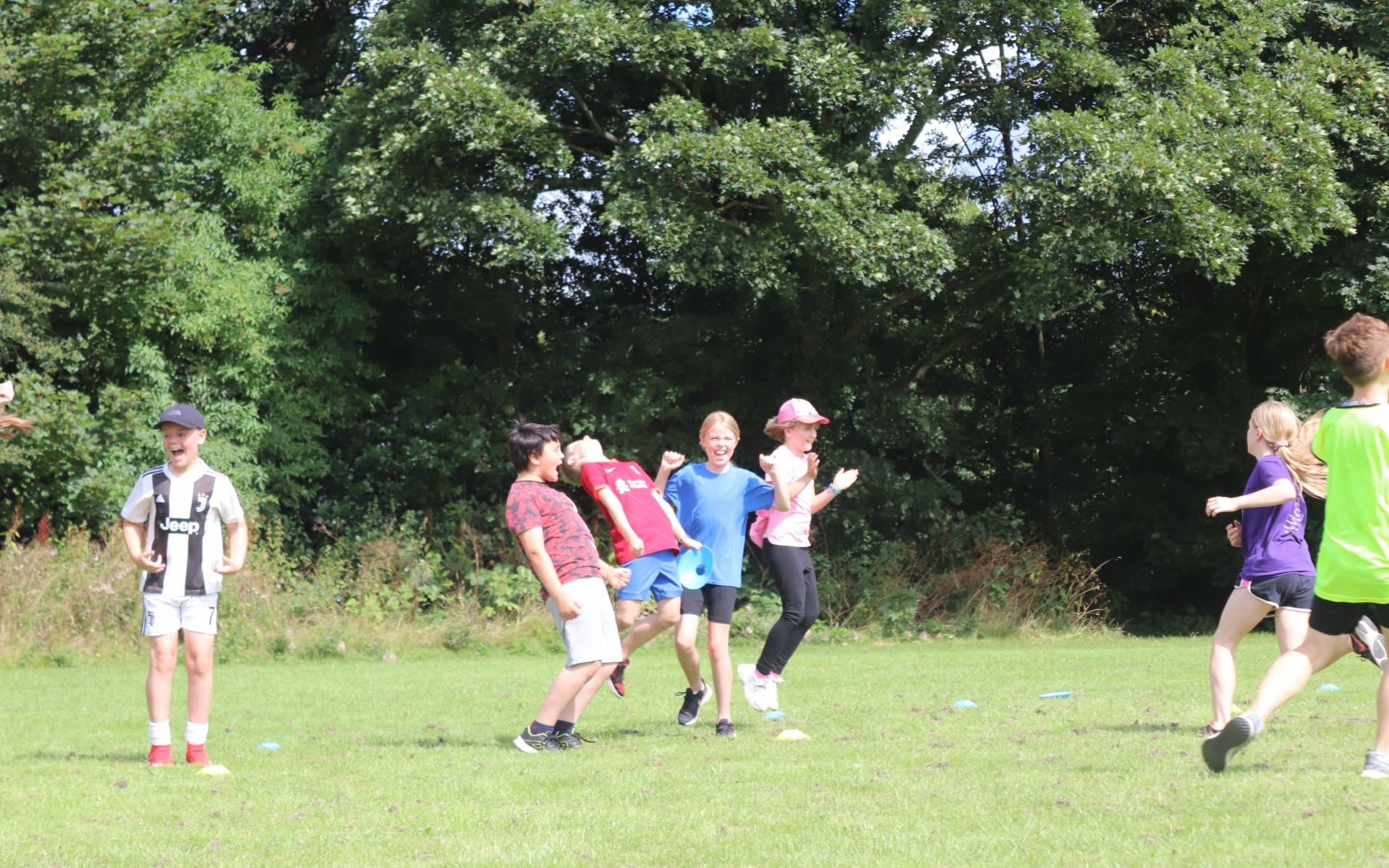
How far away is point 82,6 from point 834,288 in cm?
1096

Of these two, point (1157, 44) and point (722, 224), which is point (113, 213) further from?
point (1157, 44)

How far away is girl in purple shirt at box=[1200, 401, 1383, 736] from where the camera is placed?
7320 millimetres

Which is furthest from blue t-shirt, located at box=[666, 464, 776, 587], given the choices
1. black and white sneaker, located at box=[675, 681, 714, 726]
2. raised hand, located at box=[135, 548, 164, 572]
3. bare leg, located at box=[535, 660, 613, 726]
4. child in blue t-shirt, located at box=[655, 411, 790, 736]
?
raised hand, located at box=[135, 548, 164, 572]

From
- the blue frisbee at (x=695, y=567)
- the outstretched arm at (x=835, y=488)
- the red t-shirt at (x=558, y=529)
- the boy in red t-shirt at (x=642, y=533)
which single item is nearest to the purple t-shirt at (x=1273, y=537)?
the outstretched arm at (x=835, y=488)

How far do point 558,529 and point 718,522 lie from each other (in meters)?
1.23

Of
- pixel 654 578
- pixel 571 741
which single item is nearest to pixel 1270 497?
pixel 654 578

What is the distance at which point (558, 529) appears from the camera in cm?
757

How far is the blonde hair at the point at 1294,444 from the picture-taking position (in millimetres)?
7371

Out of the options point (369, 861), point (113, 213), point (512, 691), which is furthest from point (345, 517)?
point (369, 861)

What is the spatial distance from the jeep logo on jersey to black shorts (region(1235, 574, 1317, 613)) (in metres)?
5.58

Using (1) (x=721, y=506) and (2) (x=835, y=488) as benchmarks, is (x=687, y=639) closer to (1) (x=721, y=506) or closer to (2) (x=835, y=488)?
(1) (x=721, y=506)

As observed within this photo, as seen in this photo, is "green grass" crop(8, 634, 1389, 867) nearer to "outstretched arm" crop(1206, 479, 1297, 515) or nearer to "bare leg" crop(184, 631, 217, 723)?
"bare leg" crop(184, 631, 217, 723)

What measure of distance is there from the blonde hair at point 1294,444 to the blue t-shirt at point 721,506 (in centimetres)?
272

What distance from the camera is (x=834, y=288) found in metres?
21.1
